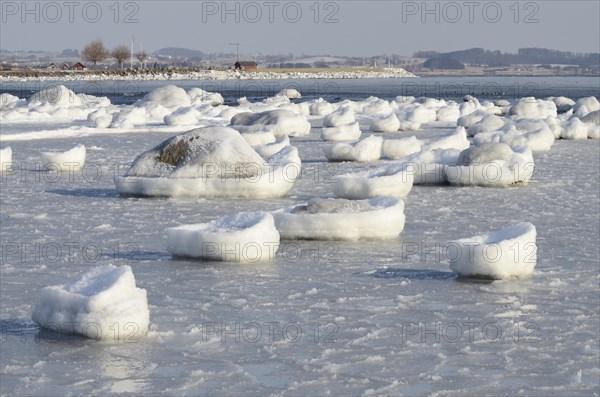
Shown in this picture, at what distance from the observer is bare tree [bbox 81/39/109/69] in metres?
167

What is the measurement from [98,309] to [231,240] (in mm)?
2614

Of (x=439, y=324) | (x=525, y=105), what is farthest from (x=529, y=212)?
(x=525, y=105)

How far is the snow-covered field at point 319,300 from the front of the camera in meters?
6.56

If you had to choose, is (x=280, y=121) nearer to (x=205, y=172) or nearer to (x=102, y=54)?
(x=205, y=172)

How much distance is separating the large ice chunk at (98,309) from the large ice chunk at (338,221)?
11.6ft

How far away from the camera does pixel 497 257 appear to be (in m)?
9.12

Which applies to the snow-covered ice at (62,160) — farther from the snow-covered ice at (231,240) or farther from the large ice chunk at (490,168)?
the snow-covered ice at (231,240)

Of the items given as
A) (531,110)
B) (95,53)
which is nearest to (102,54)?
(95,53)

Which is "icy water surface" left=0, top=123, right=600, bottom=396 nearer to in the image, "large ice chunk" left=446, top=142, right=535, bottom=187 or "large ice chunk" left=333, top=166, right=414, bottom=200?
"large ice chunk" left=333, top=166, right=414, bottom=200

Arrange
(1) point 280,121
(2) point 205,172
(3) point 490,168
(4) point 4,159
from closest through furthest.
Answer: (2) point 205,172 < (3) point 490,168 < (4) point 4,159 < (1) point 280,121

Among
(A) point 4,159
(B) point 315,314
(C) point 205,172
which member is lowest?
(B) point 315,314

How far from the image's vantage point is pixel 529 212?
13.3 m

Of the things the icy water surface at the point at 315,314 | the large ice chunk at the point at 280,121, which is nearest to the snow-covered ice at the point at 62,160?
the icy water surface at the point at 315,314

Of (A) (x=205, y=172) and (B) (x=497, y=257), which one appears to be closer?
(B) (x=497, y=257)
